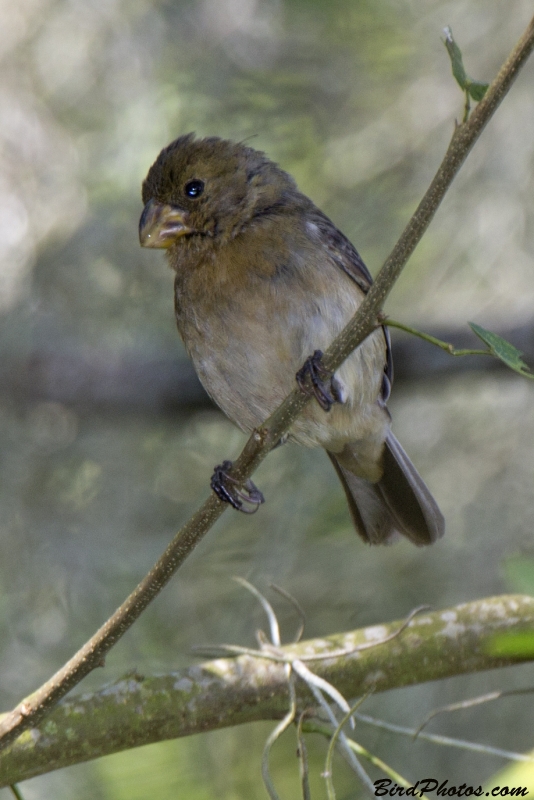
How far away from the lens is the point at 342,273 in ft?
11.5

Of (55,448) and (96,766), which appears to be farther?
(55,448)

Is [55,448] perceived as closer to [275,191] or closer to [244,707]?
[275,191]

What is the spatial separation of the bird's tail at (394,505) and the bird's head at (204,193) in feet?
3.62

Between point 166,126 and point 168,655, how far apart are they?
259 cm

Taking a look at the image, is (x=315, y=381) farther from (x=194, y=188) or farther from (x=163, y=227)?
(x=194, y=188)

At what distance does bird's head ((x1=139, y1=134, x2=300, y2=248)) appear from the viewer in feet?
11.3

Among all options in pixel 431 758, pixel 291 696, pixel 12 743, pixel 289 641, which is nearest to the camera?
pixel 12 743

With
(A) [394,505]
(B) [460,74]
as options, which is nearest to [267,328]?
(A) [394,505]

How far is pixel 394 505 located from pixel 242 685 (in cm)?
136

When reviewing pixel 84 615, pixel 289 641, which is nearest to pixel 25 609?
pixel 84 615

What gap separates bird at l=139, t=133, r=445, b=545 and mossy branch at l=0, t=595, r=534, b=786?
0.56m

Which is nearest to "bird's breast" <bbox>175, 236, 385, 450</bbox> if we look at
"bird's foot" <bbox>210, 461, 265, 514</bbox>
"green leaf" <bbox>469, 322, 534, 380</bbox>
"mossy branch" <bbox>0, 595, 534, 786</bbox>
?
"bird's foot" <bbox>210, 461, 265, 514</bbox>

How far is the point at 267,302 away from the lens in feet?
10.6

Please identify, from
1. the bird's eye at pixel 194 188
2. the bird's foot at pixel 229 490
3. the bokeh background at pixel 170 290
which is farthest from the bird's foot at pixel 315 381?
the bokeh background at pixel 170 290
